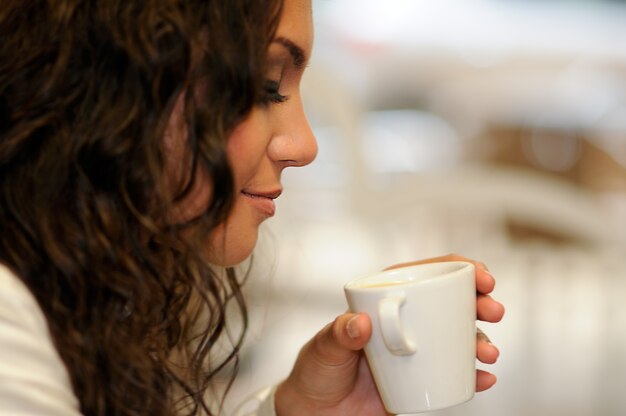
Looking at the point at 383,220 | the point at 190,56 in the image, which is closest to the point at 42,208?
the point at 190,56

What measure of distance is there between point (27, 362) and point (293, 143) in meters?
0.30

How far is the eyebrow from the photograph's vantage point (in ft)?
2.39

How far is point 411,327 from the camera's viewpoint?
674 millimetres

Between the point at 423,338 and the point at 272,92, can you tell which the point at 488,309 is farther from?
the point at 272,92

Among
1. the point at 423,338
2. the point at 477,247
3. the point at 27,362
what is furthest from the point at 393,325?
the point at 477,247

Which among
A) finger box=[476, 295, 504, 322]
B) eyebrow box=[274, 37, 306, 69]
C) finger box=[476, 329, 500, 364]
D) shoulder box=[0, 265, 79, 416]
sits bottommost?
finger box=[476, 329, 500, 364]

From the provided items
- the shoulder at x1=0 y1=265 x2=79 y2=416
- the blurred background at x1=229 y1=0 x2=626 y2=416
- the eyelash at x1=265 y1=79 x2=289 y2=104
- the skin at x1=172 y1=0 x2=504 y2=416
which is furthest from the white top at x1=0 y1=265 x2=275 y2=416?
the blurred background at x1=229 y1=0 x2=626 y2=416

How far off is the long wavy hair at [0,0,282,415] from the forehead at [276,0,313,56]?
6cm

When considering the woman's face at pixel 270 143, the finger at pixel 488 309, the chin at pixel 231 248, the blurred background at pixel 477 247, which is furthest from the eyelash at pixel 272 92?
the blurred background at pixel 477 247

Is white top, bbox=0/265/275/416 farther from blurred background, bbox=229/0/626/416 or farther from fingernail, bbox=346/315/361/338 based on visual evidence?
blurred background, bbox=229/0/626/416

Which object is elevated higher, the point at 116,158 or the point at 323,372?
the point at 116,158

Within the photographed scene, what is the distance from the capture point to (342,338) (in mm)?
700

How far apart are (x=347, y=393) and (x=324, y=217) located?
66 centimetres

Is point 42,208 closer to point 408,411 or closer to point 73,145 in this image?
point 73,145
